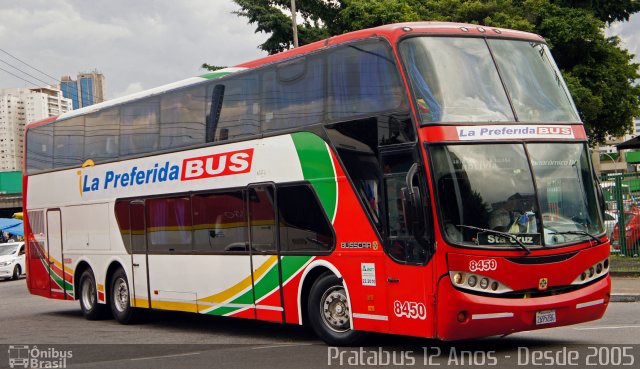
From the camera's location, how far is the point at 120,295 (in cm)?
1884

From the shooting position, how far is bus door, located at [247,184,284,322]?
13.8 metres

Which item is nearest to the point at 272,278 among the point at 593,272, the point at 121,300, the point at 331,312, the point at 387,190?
the point at 331,312

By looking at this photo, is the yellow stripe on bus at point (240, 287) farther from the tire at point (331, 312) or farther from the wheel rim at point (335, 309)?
the wheel rim at point (335, 309)

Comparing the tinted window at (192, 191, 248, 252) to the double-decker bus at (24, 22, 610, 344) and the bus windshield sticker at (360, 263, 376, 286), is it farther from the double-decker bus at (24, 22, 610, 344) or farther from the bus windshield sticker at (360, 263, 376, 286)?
the bus windshield sticker at (360, 263, 376, 286)

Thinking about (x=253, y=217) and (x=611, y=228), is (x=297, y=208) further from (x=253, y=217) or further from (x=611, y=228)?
(x=611, y=228)

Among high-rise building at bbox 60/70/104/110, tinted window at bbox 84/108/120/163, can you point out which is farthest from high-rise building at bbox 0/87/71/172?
tinted window at bbox 84/108/120/163

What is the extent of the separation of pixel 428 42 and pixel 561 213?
8.55 feet

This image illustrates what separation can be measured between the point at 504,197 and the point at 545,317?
1450 millimetres

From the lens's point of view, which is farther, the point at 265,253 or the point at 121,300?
the point at 121,300

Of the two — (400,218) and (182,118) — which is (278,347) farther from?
(182,118)

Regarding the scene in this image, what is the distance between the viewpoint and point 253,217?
14344 mm

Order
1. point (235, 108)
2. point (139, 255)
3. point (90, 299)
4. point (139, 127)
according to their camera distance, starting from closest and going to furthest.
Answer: point (235, 108), point (139, 127), point (139, 255), point (90, 299)

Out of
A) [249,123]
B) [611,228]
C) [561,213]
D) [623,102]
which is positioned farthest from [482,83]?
[623,102]

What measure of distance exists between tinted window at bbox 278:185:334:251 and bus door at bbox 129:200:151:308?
469 centimetres
